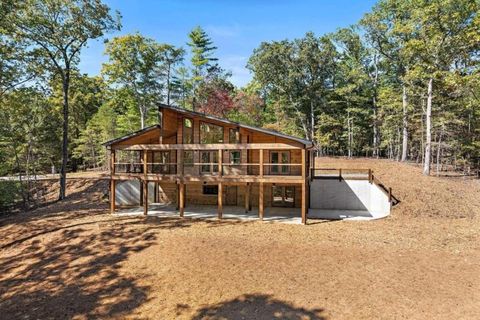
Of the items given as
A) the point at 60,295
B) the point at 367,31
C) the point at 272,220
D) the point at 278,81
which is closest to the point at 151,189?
the point at 272,220

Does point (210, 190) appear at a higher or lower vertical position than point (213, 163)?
lower

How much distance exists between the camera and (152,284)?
362 inches

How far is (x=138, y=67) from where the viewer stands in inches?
1296

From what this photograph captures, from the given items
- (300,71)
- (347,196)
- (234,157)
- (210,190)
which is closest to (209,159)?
(234,157)

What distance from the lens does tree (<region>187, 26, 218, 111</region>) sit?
129 ft

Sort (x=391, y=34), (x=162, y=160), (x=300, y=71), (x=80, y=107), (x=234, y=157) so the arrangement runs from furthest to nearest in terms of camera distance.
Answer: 1. (x=80, y=107)
2. (x=300, y=71)
3. (x=391, y=34)
4. (x=162, y=160)
5. (x=234, y=157)

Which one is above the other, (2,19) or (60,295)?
(2,19)

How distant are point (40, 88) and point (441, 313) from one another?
26.8 metres

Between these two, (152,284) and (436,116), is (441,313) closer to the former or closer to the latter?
(152,284)

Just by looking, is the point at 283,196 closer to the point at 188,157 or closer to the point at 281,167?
the point at 281,167

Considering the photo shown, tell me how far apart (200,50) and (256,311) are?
122 ft

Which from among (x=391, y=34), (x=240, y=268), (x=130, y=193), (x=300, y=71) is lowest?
(x=240, y=268)

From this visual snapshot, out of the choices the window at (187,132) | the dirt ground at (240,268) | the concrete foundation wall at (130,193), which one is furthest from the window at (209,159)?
the concrete foundation wall at (130,193)

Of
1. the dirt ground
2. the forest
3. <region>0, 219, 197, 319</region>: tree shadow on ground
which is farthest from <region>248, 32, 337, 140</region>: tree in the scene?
<region>0, 219, 197, 319</region>: tree shadow on ground
